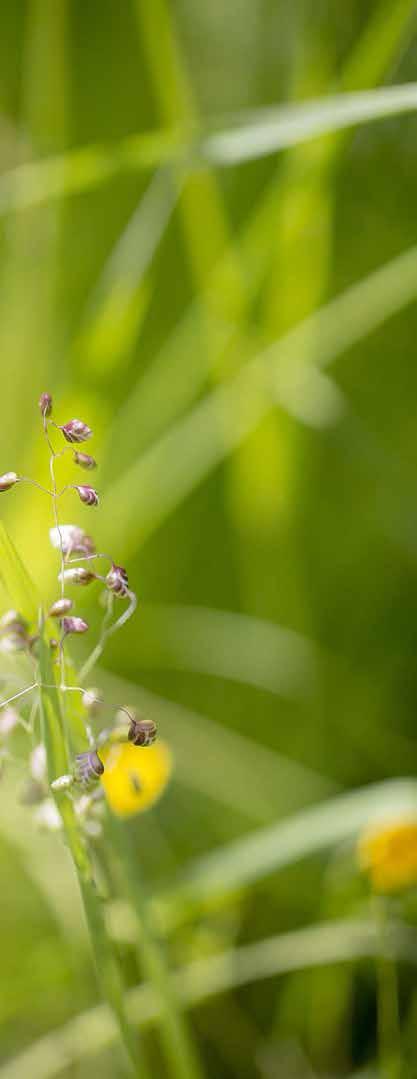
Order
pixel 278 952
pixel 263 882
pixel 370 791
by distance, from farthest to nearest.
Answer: pixel 263 882 < pixel 278 952 < pixel 370 791

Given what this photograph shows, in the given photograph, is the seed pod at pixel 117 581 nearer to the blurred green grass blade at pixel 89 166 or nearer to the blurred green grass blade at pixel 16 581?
the blurred green grass blade at pixel 16 581

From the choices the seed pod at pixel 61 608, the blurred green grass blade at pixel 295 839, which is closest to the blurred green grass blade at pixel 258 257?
the blurred green grass blade at pixel 295 839

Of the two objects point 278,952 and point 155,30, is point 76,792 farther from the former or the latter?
point 155,30

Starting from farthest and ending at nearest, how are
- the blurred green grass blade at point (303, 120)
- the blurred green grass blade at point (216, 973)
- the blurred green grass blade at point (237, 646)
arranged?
the blurred green grass blade at point (237, 646), the blurred green grass blade at point (216, 973), the blurred green grass blade at point (303, 120)


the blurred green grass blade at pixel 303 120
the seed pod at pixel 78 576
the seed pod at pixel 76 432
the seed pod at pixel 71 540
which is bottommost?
the seed pod at pixel 78 576

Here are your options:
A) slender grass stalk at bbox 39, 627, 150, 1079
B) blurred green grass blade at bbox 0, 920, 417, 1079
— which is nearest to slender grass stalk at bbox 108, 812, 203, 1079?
slender grass stalk at bbox 39, 627, 150, 1079

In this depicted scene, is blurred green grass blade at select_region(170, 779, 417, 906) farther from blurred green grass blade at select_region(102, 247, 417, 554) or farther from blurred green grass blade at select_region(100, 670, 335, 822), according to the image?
blurred green grass blade at select_region(102, 247, 417, 554)

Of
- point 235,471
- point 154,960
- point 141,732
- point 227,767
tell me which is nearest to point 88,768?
point 141,732

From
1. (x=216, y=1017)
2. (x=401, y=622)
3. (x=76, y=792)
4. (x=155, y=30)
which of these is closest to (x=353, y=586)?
(x=401, y=622)
